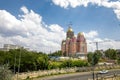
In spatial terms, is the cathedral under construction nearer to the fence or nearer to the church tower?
the church tower

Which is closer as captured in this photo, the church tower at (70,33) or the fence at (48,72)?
the fence at (48,72)

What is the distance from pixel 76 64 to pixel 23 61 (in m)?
27.0

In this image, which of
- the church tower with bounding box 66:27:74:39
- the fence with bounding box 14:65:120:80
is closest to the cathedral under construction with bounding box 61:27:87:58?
the church tower with bounding box 66:27:74:39

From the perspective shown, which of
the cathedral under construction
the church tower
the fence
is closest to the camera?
the fence

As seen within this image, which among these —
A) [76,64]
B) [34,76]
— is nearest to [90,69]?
[76,64]

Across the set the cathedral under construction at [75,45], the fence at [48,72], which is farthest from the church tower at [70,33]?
the fence at [48,72]

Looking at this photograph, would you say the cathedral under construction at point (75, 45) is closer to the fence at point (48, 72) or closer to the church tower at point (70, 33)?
the church tower at point (70, 33)

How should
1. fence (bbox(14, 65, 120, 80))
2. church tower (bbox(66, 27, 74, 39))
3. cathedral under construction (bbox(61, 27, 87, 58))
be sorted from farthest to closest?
1. church tower (bbox(66, 27, 74, 39))
2. cathedral under construction (bbox(61, 27, 87, 58))
3. fence (bbox(14, 65, 120, 80))

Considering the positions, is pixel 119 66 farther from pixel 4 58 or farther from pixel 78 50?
pixel 78 50

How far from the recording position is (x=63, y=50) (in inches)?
7170

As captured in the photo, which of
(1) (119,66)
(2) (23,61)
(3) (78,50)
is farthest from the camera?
(3) (78,50)

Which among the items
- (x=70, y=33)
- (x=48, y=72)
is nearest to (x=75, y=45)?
(x=70, y=33)

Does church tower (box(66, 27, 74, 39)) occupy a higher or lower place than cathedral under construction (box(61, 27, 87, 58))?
higher

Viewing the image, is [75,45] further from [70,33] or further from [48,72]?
[48,72]
